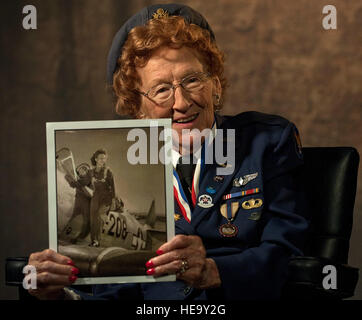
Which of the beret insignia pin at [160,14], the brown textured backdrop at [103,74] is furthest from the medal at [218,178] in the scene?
the brown textured backdrop at [103,74]

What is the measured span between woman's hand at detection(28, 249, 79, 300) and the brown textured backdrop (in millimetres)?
992

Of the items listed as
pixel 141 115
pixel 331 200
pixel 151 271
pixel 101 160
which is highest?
pixel 141 115

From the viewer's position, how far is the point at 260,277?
165 centimetres

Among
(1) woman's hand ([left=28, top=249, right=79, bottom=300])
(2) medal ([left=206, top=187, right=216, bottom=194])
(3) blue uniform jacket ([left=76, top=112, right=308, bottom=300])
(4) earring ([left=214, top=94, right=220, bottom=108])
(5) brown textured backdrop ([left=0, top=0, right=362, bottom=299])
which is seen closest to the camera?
(1) woman's hand ([left=28, top=249, right=79, bottom=300])

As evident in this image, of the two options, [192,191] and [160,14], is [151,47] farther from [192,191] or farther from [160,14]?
[192,191]

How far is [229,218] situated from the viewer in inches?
68.2

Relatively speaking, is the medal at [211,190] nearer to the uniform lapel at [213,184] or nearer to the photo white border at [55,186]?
the uniform lapel at [213,184]

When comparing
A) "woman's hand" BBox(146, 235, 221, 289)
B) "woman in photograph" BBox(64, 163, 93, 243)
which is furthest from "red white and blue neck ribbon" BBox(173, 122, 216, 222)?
"woman in photograph" BBox(64, 163, 93, 243)

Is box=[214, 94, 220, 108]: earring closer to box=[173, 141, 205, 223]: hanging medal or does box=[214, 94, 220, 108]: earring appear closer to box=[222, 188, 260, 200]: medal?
box=[173, 141, 205, 223]: hanging medal

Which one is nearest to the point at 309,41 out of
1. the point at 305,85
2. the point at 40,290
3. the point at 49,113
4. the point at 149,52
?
the point at 305,85

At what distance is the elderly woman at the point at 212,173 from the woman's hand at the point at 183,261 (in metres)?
0.08

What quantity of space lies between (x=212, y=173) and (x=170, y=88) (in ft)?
0.83

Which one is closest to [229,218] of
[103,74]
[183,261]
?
[183,261]

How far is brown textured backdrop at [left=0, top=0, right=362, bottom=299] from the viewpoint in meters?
2.37
